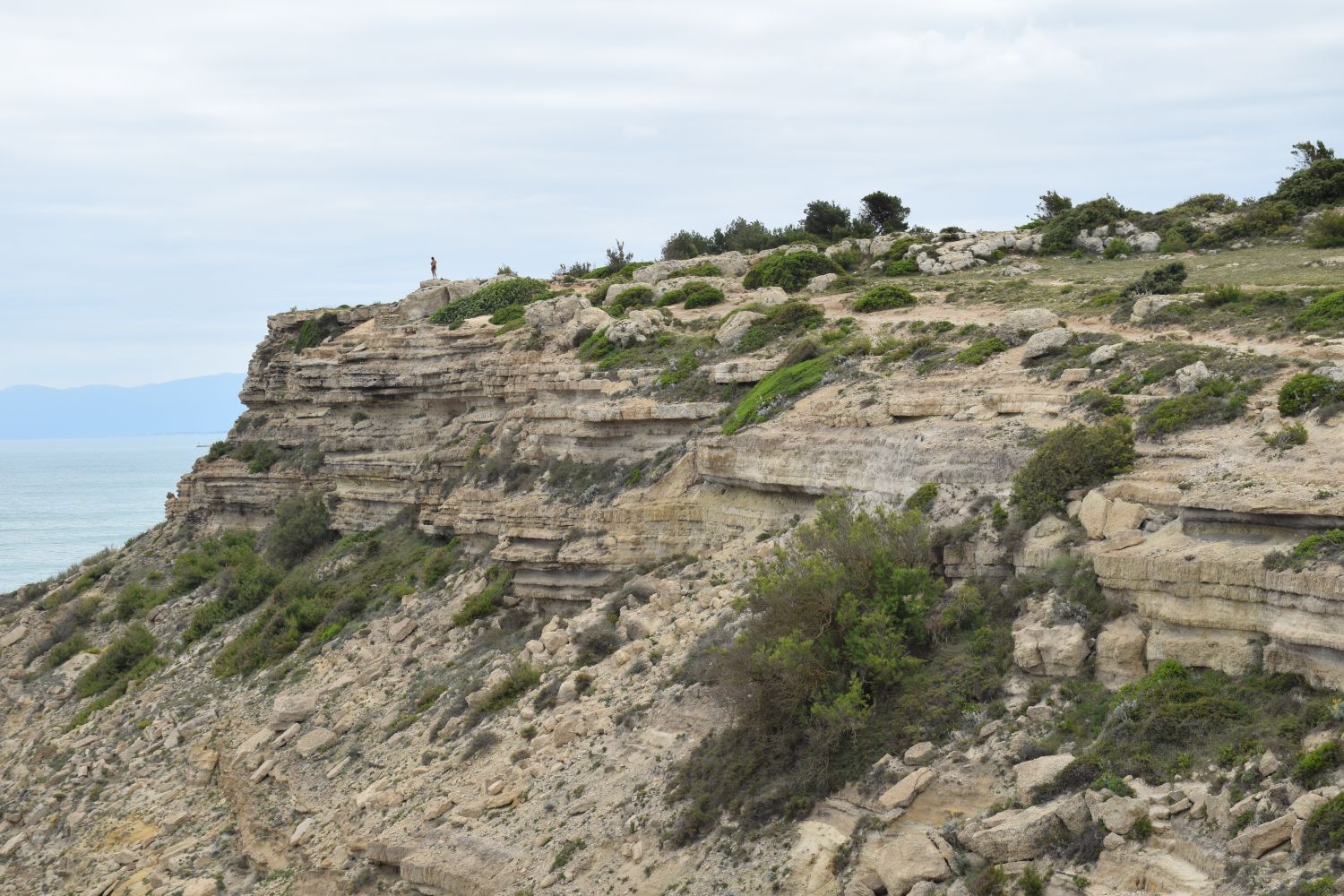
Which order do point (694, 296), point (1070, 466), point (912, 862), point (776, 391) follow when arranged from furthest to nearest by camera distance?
1. point (694, 296)
2. point (776, 391)
3. point (1070, 466)
4. point (912, 862)

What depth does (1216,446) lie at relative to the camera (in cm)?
1642

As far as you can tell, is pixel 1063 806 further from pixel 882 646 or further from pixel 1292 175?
pixel 1292 175

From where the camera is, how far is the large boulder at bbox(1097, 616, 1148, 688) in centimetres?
Answer: 1412

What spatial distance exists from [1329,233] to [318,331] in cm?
3466

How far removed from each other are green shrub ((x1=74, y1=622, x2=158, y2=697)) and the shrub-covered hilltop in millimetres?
232

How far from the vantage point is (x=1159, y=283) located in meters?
27.7

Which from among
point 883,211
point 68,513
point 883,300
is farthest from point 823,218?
point 68,513

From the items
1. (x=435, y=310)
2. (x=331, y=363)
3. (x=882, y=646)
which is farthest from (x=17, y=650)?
(x=882, y=646)

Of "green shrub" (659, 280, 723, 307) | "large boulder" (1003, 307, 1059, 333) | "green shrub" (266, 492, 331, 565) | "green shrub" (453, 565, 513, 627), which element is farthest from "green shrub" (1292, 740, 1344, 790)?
"green shrub" (266, 492, 331, 565)

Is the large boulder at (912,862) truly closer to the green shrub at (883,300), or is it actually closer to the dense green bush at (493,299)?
the green shrub at (883,300)

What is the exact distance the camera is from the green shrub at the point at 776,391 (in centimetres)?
2522

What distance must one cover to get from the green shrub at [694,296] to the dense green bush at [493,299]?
22.0ft

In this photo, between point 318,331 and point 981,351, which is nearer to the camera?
point 981,351

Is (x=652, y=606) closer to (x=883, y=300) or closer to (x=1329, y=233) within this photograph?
(x=883, y=300)
